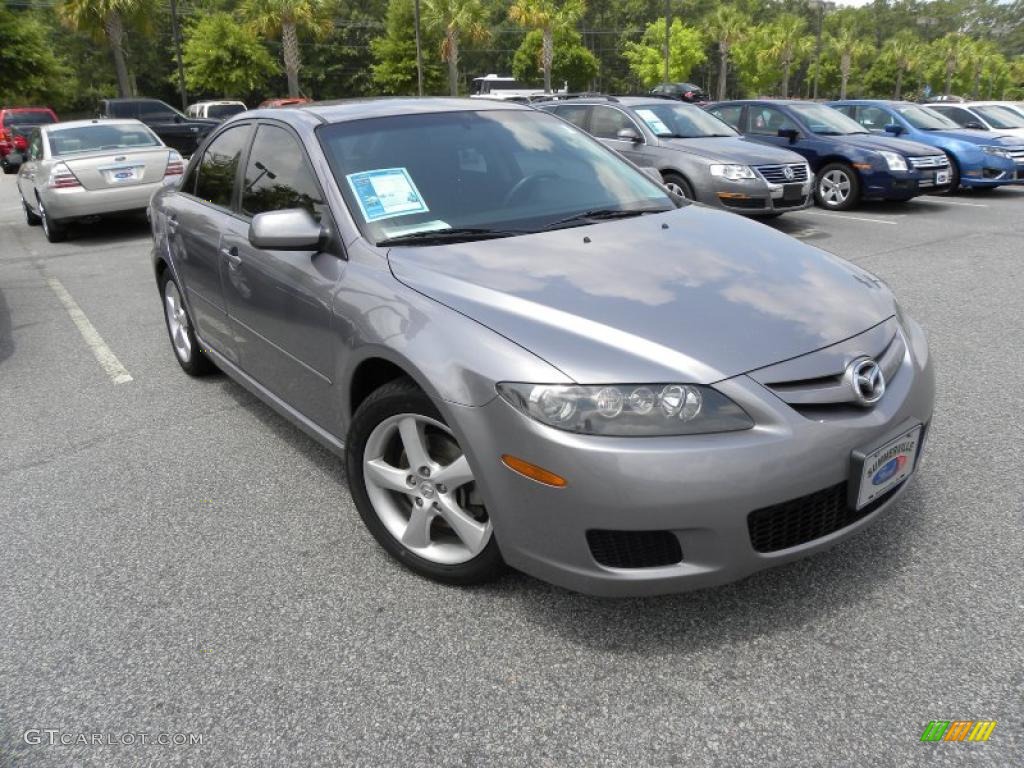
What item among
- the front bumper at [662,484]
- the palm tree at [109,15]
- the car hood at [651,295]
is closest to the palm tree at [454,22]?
the palm tree at [109,15]

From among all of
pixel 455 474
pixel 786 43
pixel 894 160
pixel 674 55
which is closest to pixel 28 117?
pixel 894 160

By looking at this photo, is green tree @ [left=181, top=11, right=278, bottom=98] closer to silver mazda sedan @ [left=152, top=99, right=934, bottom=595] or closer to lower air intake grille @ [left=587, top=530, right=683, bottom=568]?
silver mazda sedan @ [left=152, top=99, right=934, bottom=595]

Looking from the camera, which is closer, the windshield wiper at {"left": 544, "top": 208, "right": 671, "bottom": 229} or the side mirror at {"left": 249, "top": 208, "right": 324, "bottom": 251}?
the side mirror at {"left": 249, "top": 208, "right": 324, "bottom": 251}

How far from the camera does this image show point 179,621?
8.82ft

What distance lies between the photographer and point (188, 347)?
5027mm

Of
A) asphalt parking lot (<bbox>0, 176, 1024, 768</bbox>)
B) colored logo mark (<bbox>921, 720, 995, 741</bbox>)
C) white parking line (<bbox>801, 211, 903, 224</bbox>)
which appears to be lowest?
white parking line (<bbox>801, 211, 903, 224</bbox>)

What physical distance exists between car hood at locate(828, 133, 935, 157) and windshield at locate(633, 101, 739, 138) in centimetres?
210

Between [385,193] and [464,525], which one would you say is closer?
[464,525]

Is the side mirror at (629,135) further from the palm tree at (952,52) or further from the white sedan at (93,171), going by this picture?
the palm tree at (952,52)

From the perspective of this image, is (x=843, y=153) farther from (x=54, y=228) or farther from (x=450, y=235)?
(x=54, y=228)

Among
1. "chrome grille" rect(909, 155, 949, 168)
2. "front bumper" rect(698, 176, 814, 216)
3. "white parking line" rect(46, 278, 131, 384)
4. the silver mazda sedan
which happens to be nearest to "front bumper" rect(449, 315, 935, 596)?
the silver mazda sedan

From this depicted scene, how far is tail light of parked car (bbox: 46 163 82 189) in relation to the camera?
10.2 meters

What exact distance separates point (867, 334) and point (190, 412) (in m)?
3.51

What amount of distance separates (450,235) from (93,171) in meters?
9.03
